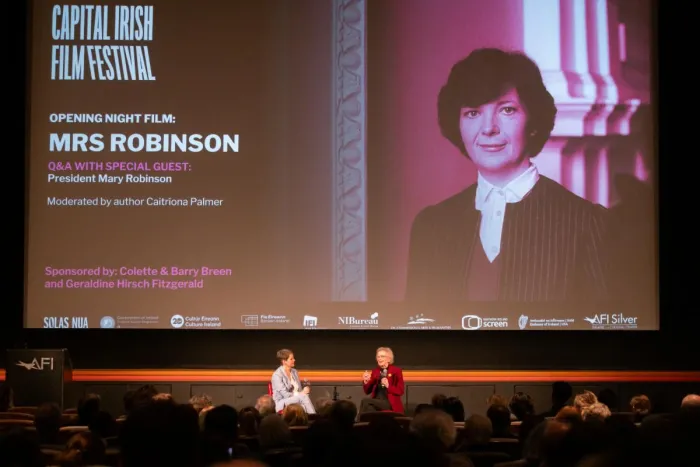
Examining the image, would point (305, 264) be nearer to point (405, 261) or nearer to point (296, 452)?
point (405, 261)

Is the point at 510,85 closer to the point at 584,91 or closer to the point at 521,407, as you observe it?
the point at 584,91

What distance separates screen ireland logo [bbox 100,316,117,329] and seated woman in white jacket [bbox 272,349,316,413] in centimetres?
165

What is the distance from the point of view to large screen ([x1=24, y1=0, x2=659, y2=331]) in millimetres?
8617

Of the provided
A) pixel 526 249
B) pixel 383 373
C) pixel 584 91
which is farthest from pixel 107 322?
pixel 584 91

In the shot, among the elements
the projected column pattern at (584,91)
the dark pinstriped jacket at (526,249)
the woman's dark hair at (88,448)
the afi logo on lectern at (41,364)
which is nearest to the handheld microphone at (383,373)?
the dark pinstriped jacket at (526,249)

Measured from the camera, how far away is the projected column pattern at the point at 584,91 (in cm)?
864

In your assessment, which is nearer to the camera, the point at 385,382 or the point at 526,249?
the point at 385,382

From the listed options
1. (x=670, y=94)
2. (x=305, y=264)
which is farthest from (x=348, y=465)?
(x=670, y=94)

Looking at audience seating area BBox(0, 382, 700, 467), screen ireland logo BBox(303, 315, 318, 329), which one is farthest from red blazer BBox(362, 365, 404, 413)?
audience seating area BBox(0, 382, 700, 467)

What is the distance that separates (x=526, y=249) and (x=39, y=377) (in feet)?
14.7

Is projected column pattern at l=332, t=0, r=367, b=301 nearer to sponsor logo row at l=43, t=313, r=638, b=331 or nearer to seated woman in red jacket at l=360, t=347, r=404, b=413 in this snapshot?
sponsor logo row at l=43, t=313, r=638, b=331

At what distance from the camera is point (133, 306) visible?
860 centimetres

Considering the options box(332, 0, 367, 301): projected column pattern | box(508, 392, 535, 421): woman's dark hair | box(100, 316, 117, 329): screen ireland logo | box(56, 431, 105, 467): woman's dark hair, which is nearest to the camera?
box(56, 431, 105, 467): woman's dark hair

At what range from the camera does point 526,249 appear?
8.67 metres
